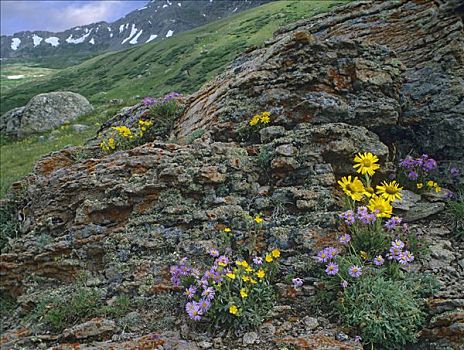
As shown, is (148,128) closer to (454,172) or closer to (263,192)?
(263,192)

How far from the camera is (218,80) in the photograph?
30.7 feet

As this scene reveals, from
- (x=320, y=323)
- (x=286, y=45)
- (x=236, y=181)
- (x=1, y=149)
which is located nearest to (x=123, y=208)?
(x=236, y=181)

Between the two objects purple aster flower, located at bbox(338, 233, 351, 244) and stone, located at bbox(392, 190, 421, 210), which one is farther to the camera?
stone, located at bbox(392, 190, 421, 210)

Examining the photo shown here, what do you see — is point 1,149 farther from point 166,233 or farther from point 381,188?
point 381,188

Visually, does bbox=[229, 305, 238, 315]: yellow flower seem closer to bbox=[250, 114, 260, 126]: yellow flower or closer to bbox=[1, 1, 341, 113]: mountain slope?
bbox=[250, 114, 260, 126]: yellow flower

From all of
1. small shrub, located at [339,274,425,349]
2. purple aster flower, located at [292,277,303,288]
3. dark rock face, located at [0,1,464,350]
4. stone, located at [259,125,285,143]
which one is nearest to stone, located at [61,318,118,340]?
dark rock face, located at [0,1,464,350]

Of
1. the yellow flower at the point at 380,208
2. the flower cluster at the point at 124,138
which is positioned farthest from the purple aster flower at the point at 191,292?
the flower cluster at the point at 124,138

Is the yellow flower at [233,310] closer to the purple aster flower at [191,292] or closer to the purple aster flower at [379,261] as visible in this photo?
the purple aster flower at [191,292]

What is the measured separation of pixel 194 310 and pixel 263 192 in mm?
2131

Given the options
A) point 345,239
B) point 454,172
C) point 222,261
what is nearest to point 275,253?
point 222,261

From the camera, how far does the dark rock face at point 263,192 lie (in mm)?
4680

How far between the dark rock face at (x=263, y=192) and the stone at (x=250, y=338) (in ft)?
0.05

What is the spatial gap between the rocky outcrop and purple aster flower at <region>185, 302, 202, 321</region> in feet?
89.3

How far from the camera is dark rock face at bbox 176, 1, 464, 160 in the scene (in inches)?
262
